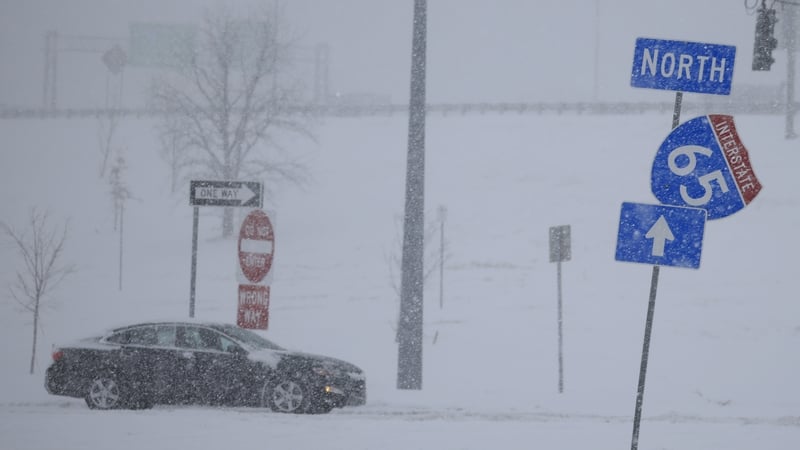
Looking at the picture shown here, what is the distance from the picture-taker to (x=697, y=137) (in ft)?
22.6

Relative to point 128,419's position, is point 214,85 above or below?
above

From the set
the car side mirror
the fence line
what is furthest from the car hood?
the fence line

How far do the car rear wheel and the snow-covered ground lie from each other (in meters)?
0.22

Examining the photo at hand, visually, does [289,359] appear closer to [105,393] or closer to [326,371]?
[326,371]

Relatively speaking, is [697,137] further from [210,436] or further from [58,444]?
[58,444]

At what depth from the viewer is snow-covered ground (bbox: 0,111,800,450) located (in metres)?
11.1

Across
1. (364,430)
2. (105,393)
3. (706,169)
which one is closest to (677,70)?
(706,169)

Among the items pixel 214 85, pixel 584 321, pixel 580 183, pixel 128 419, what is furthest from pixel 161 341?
pixel 580 183

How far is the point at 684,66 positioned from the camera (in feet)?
24.2

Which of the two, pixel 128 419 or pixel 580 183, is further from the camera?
pixel 580 183

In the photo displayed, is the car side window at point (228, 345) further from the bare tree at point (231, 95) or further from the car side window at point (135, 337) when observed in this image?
the bare tree at point (231, 95)

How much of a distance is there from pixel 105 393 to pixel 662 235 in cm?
892

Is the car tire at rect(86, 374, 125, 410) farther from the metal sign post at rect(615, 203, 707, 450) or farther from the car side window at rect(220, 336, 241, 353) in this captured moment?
the metal sign post at rect(615, 203, 707, 450)

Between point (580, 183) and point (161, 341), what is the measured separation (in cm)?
2879
